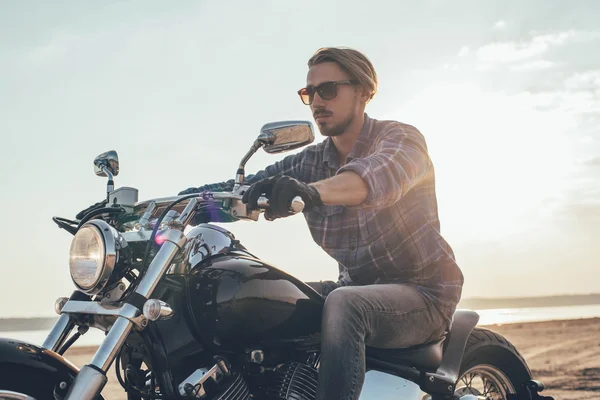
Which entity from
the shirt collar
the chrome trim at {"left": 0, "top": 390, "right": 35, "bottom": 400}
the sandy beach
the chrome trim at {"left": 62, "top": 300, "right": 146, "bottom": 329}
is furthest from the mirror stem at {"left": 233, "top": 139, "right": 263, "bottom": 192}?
the sandy beach

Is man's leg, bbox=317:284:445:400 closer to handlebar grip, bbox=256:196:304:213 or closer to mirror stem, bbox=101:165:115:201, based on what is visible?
handlebar grip, bbox=256:196:304:213

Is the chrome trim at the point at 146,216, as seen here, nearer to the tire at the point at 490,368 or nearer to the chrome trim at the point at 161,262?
the chrome trim at the point at 161,262

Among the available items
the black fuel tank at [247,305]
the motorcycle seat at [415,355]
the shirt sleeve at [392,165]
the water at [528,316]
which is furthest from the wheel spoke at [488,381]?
the water at [528,316]

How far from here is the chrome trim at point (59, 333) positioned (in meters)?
2.36

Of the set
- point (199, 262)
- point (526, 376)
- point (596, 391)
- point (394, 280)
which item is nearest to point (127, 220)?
point (199, 262)

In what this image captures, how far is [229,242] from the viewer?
8.39 ft

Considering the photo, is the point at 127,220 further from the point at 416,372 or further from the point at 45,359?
the point at 416,372

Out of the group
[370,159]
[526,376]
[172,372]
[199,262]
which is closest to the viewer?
[172,372]

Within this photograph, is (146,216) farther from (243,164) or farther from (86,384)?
(86,384)

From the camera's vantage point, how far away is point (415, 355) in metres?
2.97

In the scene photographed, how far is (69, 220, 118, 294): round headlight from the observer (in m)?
2.14

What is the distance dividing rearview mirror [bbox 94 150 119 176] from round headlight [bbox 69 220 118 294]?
27.6 inches

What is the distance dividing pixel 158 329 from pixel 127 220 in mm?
493

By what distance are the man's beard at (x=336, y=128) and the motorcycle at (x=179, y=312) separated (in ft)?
3.03
